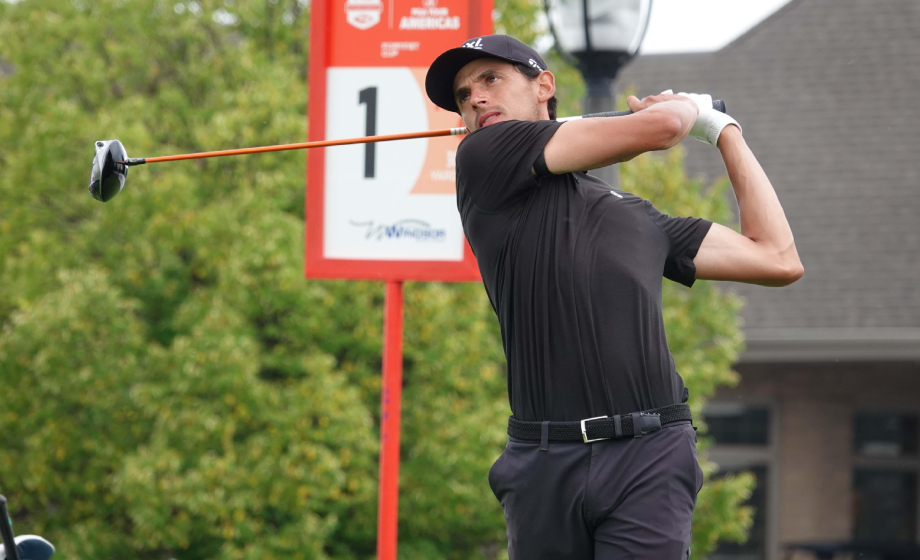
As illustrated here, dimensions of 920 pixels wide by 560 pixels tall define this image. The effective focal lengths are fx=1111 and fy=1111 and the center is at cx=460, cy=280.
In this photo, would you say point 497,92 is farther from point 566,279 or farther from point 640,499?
point 640,499

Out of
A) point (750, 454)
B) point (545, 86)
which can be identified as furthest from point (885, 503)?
point (545, 86)

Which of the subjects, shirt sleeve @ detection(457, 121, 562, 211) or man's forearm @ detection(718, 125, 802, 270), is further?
man's forearm @ detection(718, 125, 802, 270)

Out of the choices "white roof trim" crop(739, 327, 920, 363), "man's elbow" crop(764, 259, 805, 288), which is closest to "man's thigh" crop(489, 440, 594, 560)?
"man's elbow" crop(764, 259, 805, 288)

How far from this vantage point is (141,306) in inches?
268

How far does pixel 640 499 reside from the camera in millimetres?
2488

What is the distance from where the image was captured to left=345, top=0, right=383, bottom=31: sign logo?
4.53 meters

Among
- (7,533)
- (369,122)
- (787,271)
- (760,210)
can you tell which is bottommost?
(7,533)

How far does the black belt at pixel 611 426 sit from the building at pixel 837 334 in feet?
26.2

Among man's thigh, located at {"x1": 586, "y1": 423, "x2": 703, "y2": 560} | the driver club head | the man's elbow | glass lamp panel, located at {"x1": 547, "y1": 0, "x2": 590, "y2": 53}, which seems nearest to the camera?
man's thigh, located at {"x1": 586, "y1": 423, "x2": 703, "y2": 560}

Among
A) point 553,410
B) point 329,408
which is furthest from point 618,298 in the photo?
point 329,408

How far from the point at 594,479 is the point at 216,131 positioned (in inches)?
193

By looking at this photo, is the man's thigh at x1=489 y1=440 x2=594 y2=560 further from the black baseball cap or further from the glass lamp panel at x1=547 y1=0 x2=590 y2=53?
the glass lamp panel at x1=547 y1=0 x2=590 y2=53

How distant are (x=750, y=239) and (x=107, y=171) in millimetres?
1948

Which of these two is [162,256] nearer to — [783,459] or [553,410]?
[553,410]
